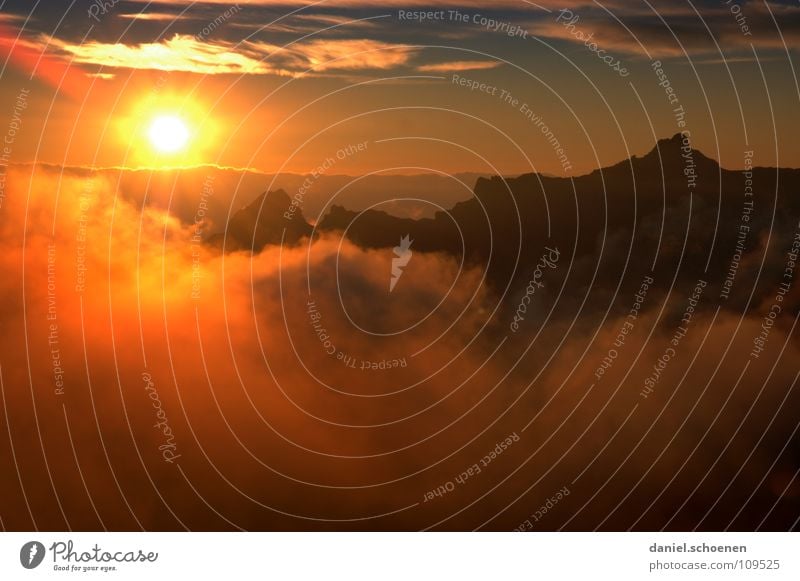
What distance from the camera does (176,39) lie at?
→ 982 inches

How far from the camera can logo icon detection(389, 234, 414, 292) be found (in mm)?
27219

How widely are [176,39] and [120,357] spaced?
24.7ft

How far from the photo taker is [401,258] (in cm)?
2728
